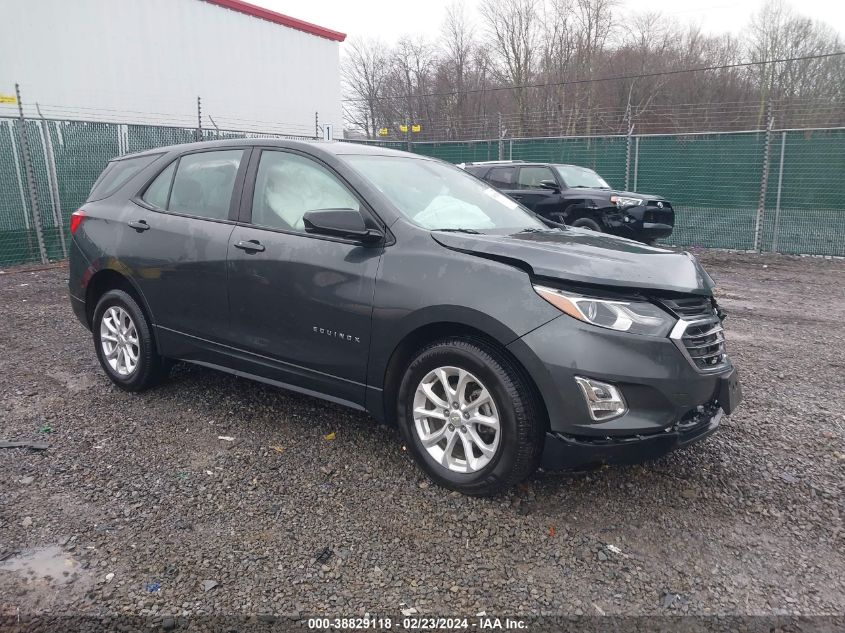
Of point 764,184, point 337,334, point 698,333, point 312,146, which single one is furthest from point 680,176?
point 337,334

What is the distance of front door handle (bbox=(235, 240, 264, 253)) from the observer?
3.69 m

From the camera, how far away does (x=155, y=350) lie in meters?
4.38

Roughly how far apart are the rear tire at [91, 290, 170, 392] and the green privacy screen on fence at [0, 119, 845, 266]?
23.4 feet

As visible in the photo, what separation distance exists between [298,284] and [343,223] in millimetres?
487

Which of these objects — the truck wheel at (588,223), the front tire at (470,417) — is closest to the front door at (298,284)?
the front tire at (470,417)

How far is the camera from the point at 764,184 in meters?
12.2

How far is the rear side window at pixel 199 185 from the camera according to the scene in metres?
4.03

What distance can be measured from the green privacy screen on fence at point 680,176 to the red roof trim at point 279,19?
7.68 metres

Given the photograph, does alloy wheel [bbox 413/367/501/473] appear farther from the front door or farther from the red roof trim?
the red roof trim

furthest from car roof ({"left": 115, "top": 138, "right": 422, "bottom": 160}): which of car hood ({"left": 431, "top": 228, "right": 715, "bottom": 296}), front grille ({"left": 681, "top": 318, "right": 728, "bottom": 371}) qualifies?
front grille ({"left": 681, "top": 318, "right": 728, "bottom": 371})

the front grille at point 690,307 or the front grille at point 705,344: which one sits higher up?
the front grille at point 690,307

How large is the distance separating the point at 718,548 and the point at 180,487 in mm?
2550

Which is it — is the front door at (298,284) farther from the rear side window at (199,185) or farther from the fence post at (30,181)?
the fence post at (30,181)

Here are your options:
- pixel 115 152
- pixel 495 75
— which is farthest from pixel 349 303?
pixel 495 75
